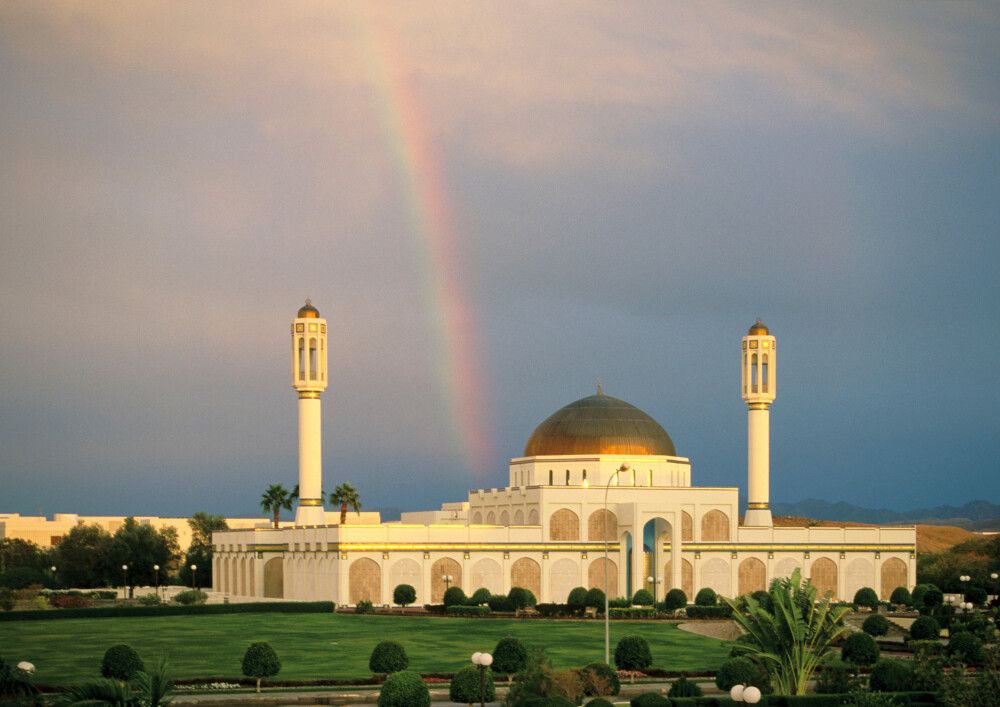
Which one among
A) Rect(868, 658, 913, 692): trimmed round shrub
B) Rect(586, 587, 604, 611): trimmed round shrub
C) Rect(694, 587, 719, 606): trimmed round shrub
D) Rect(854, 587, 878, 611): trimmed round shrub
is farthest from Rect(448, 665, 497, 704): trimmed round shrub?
Rect(854, 587, 878, 611): trimmed round shrub

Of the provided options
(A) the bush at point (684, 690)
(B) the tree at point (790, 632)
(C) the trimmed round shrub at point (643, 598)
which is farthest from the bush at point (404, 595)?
(B) the tree at point (790, 632)

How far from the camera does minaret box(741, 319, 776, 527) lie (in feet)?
324

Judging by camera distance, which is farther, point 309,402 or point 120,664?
point 309,402

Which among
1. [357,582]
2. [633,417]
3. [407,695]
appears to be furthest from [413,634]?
→ [633,417]

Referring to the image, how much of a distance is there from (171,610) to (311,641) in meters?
13.4

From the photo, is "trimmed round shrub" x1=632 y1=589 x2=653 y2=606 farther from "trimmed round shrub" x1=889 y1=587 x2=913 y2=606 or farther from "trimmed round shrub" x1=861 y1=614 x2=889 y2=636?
"trimmed round shrub" x1=861 y1=614 x2=889 y2=636

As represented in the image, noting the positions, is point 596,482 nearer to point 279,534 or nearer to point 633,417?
point 633,417

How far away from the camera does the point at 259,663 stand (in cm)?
5072

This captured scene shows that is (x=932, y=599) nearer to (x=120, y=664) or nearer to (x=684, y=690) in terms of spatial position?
(x=684, y=690)

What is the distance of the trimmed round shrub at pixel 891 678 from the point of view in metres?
47.4

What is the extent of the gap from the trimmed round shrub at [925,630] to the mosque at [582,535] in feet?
82.1

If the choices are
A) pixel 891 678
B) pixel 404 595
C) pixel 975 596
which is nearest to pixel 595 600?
A: pixel 404 595

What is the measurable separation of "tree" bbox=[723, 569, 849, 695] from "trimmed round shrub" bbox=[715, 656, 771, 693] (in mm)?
338

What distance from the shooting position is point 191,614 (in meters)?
77.0
